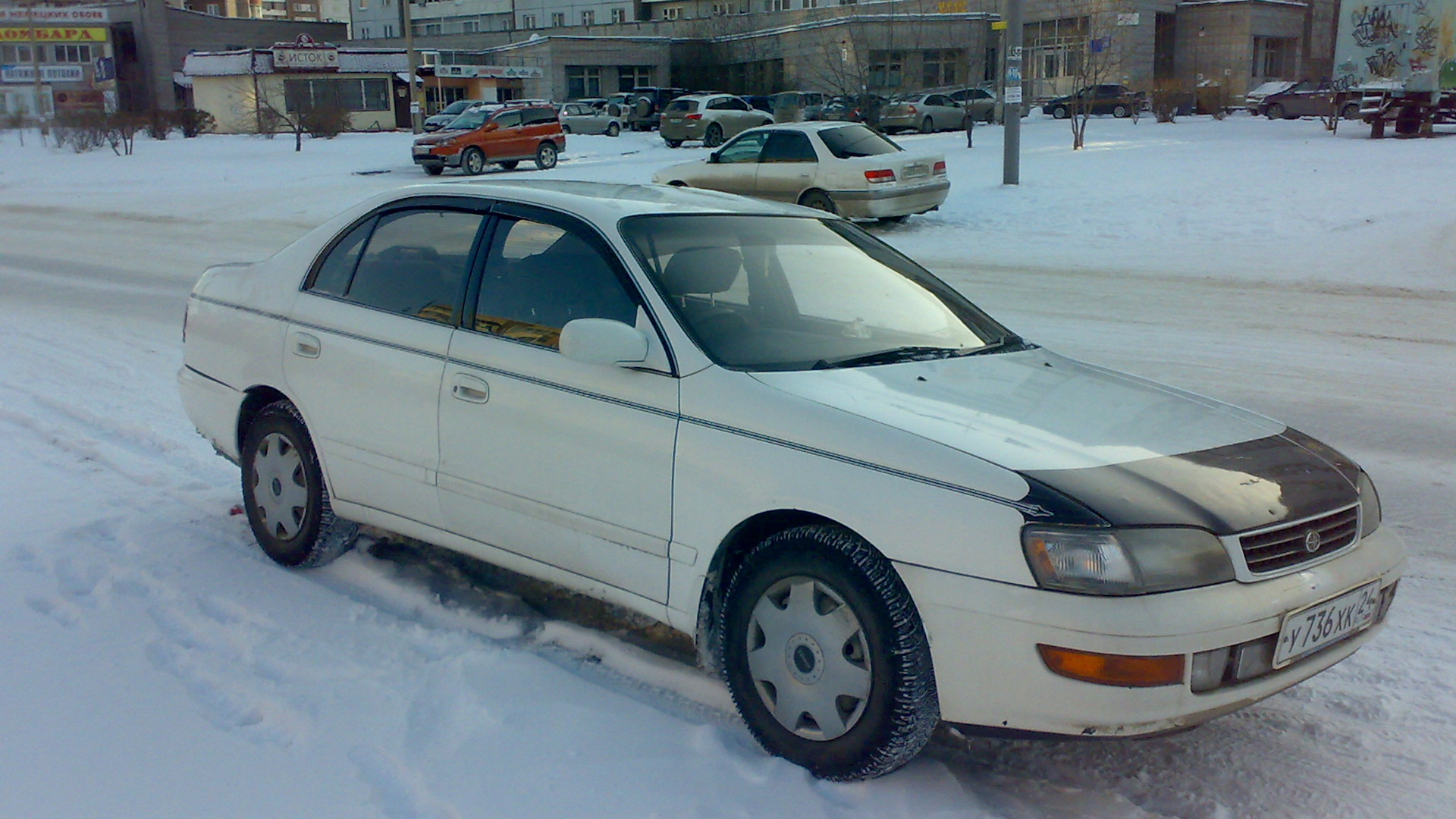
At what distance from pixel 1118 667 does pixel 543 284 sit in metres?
2.19

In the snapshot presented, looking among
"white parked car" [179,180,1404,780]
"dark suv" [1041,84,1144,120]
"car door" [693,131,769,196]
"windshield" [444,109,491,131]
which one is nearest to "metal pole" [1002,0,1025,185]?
"car door" [693,131,769,196]

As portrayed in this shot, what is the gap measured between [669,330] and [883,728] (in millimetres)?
1305

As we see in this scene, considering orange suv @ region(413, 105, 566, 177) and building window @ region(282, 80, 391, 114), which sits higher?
building window @ region(282, 80, 391, 114)

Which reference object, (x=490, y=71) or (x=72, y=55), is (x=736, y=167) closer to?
(x=490, y=71)

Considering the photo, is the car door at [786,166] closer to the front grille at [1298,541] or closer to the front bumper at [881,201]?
the front bumper at [881,201]

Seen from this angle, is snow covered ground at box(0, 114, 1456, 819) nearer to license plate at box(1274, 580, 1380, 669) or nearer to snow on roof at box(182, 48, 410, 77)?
license plate at box(1274, 580, 1380, 669)

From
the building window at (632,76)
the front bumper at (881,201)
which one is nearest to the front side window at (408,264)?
the front bumper at (881,201)

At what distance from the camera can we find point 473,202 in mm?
4383

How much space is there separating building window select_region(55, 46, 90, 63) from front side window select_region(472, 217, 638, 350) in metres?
96.7

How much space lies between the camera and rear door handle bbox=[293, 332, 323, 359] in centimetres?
460

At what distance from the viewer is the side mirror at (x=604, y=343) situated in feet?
11.5

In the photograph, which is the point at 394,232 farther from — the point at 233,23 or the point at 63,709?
the point at 233,23

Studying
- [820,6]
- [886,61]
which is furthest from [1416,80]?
[820,6]

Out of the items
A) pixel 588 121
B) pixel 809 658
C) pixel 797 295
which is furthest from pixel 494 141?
pixel 809 658
